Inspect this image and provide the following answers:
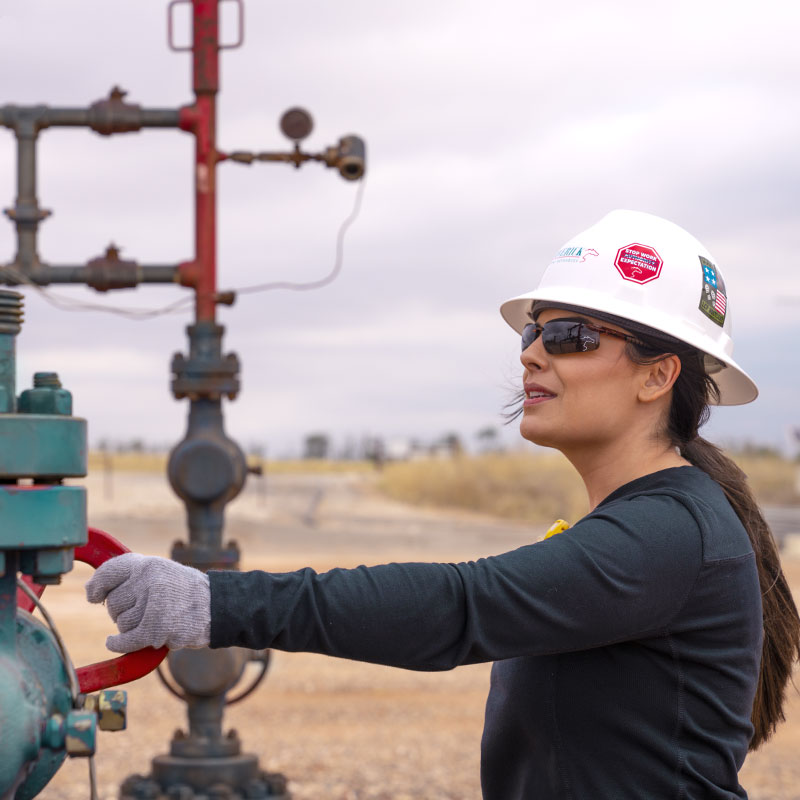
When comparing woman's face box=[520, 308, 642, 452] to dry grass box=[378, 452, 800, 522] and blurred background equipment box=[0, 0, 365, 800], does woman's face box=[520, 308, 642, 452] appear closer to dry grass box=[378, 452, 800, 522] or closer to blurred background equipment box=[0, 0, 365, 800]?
blurred background equipment box=[0, 0, 365, 800]

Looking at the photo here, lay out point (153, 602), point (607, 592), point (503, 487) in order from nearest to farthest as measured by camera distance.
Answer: point (153, 602)
point (607, 592)
point (503, 487)

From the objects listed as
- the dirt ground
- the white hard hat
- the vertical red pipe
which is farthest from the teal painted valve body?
the dirt ground

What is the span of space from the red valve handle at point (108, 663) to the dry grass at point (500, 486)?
939 inches

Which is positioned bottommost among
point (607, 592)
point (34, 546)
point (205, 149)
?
point (607, 592)

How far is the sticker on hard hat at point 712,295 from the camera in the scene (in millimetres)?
2316

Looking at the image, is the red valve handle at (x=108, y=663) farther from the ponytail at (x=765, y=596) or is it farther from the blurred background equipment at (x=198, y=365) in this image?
the blurred background equipment at (x=198, y=365)

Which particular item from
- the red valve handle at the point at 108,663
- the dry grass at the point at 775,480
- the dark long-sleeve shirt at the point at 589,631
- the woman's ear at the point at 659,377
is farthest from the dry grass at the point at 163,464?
the red valve handle at the point at 108,663

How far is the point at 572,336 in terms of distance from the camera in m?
2.21

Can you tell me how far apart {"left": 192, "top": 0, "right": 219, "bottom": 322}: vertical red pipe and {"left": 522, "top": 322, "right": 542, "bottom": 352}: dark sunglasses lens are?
10.3 ft

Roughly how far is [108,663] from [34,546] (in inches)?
10.7

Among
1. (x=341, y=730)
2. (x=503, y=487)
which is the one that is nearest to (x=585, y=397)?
(x=341, y=730)

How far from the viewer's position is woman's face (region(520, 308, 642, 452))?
2.19 meters

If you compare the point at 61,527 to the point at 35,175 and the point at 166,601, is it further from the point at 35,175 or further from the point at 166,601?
the point at 35,175

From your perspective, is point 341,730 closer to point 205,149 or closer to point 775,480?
point 205,149
